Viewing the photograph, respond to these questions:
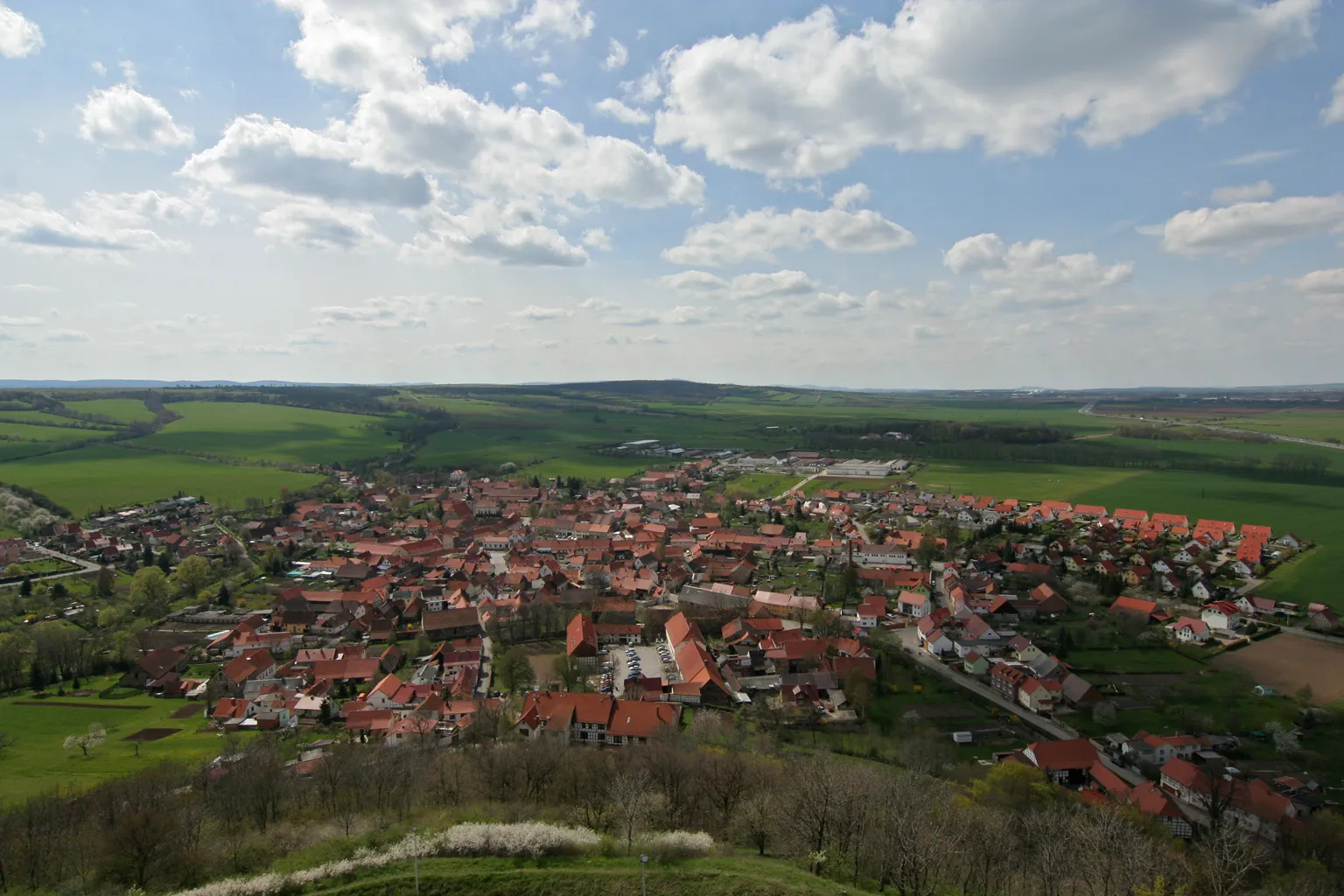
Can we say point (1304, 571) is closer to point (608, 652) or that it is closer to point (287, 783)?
point (608, 652)

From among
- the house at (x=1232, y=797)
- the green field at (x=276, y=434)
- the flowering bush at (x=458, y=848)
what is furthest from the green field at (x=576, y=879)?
the green field at (x=276, y=434)

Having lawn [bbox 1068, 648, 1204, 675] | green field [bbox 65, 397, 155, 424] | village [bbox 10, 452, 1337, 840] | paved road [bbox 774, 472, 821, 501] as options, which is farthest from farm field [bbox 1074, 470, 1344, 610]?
green field [bbox 65, 397, 155, 424]

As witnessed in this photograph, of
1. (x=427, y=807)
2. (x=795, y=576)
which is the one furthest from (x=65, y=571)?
(x=795, y=576)

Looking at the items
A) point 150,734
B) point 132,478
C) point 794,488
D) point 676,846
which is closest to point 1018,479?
point 794,488

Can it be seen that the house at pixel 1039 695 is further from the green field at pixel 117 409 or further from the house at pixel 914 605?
the green field at pixel 117 409

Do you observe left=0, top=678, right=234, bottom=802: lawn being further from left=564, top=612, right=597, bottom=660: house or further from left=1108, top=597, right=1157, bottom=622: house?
left=1108, top=597, right=1157, bottom=622: house
